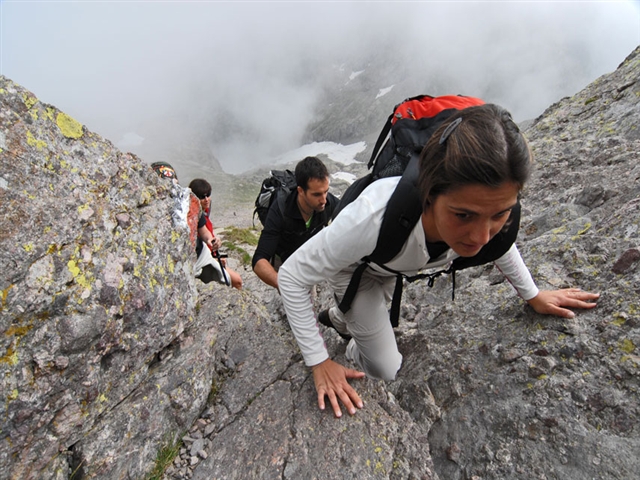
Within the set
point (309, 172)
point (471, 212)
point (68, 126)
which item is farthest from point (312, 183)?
point (471, 212)

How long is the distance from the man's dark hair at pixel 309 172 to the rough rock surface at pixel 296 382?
269cm

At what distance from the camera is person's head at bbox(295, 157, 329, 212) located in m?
6.47

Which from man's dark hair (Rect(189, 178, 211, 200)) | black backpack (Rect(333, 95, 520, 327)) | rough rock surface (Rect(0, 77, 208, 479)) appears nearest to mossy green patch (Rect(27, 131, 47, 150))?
rough rock surface (Rect(0, 77, 208, 479))

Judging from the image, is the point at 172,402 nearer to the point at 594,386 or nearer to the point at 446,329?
the point at 446,329

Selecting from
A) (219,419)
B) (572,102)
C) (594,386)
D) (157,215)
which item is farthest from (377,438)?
(572,102)

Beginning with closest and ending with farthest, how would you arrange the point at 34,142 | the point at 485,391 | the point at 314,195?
the point at 34,142 < the point at 485,391 < the point at 314,195

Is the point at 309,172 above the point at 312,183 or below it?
above

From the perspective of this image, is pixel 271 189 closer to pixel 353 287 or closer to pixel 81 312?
pixel 353 287

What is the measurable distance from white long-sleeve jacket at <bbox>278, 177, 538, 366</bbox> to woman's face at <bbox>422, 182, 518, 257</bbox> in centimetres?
38

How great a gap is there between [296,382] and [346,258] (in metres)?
1.87

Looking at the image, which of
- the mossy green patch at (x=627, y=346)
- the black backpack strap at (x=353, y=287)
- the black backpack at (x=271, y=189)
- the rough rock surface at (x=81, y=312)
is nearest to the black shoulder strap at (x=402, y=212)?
the black backpack strap at (x=353, y=287)

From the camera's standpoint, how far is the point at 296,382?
4.31 meters

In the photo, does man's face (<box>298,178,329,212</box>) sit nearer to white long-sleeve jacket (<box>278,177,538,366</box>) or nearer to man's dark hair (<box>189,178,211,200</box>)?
white long-sleeve jacket (<box>278,177,538,366</box>)

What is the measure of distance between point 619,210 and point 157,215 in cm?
637
